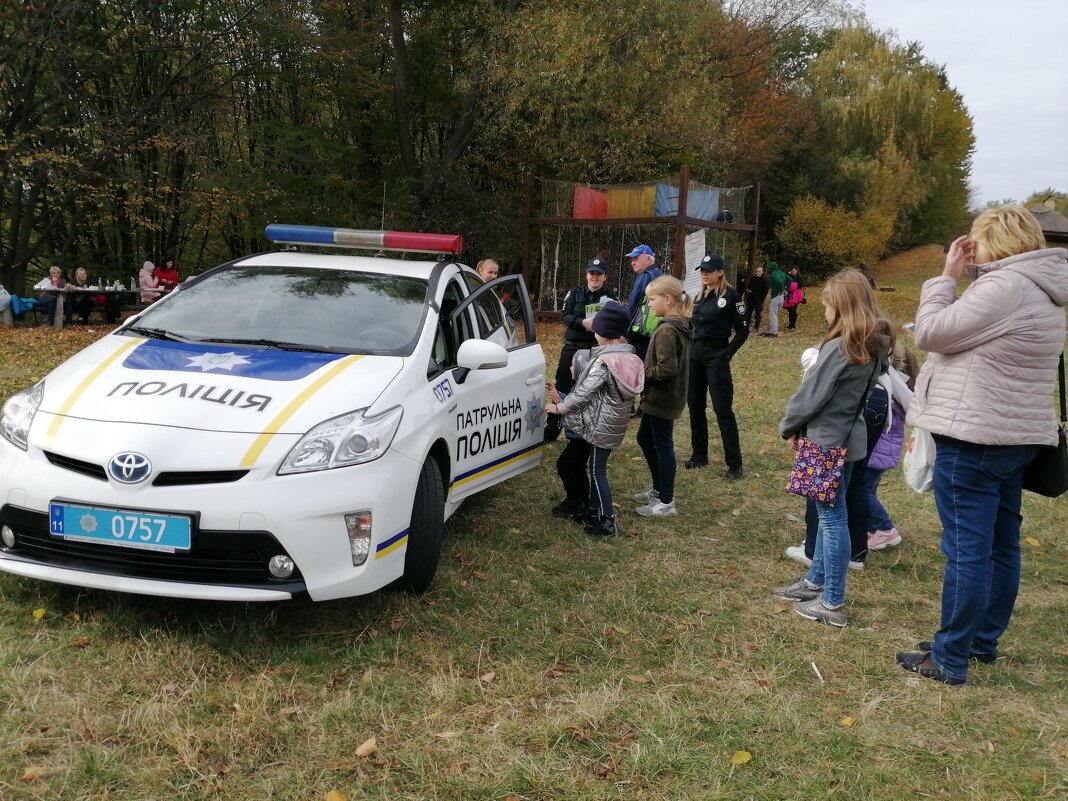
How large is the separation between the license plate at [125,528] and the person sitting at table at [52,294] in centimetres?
1457

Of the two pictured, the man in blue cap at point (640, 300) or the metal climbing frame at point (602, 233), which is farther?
the metal climbing frame at point (602, 233)

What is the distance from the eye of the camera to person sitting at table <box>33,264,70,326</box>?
1594 cm

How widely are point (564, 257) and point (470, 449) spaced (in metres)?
15.3

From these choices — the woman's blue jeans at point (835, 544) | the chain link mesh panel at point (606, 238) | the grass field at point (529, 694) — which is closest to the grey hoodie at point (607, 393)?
the grass field at point (529, 694)

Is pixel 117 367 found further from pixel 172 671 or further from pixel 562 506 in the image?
pixel 562 506

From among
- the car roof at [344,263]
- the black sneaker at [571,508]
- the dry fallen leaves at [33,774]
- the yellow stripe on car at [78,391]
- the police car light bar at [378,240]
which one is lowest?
the black sneaker at [571,508]

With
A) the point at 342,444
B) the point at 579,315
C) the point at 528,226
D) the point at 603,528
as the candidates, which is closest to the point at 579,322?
the point at 579,315

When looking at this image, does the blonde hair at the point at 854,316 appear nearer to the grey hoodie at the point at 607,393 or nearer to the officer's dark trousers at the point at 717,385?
the grey hoodie at the point at 607,393

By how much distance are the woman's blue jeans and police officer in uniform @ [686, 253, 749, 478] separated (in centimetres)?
279

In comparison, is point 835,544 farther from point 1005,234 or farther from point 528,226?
point 528,226

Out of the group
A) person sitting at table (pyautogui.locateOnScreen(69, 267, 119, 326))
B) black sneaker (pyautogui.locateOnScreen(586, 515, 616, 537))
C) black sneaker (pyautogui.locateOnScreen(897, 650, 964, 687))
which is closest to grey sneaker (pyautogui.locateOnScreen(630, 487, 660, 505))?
black sneaker (pyautogui.locateOnScreen(586, 515, 616, 537))

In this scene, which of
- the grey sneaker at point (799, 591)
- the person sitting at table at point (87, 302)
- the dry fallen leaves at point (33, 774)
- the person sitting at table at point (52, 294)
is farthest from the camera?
the person sitting at table at point (87, 302)

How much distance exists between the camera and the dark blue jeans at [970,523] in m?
3.54

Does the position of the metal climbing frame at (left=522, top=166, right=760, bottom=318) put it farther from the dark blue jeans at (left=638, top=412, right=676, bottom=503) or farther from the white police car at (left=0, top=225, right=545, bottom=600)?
the white police car at (left=0, top=225, right=545, bottom=600)
